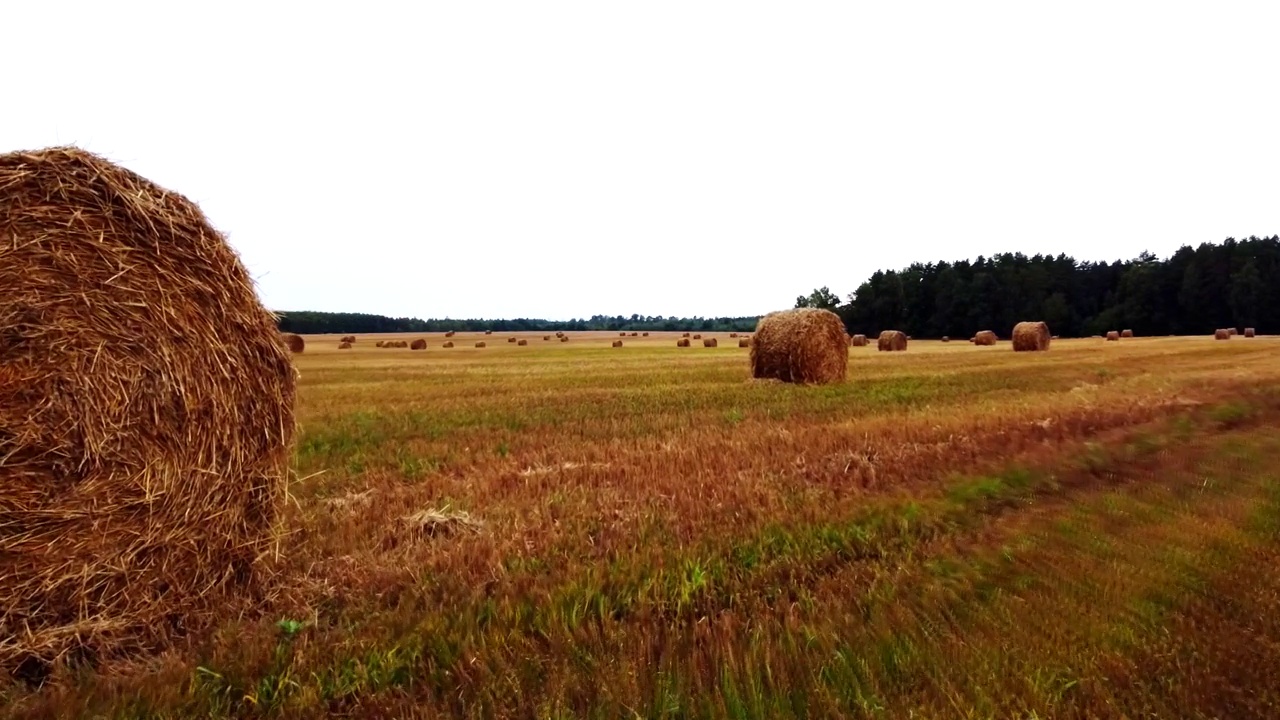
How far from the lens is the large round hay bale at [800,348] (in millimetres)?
18156

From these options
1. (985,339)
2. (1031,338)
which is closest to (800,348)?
(1031,338)

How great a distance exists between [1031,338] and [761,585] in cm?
3658

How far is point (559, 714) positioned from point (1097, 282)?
119 metres

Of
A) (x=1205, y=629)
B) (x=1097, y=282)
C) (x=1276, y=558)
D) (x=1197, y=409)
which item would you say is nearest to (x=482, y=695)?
(x=1205, y=629)

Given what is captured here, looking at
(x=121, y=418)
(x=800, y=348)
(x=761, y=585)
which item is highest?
(x=121, y=418)

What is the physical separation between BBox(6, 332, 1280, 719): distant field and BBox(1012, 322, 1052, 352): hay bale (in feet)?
95.2

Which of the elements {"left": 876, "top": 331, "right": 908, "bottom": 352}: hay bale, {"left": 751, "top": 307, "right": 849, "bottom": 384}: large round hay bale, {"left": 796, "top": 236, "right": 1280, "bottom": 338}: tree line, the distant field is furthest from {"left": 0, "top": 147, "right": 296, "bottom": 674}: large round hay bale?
{"left": 796, "top": 236, "right": 1280, "bottom": 338}: tree line

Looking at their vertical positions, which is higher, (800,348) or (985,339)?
(800,348)

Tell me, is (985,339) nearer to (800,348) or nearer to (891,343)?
(891,343)

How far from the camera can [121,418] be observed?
4.30 m

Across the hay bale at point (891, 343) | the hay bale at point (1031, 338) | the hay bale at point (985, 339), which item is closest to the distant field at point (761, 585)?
the hay bale at point (1031, 338)

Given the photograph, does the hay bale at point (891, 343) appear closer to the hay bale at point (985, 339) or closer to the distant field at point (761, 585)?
the hay bale at point (985, 339)

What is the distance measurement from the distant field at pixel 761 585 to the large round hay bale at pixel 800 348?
9302 millimetres

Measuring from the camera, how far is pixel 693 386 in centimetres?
1645
